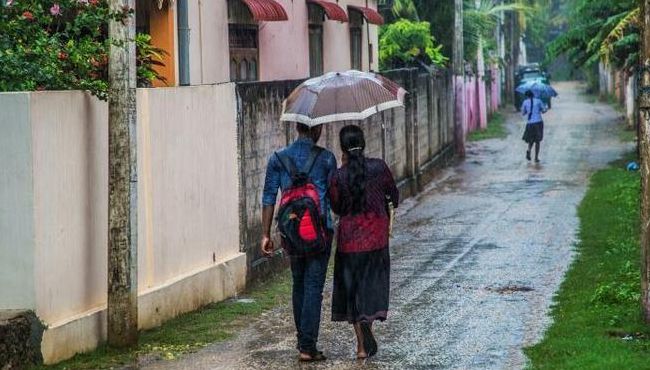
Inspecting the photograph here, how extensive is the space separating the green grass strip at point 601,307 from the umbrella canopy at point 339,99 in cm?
213

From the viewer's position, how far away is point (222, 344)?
10609mm

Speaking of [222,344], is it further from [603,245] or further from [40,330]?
Result: [603,245]

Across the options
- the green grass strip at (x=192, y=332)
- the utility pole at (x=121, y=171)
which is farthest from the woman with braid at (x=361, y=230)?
the utility pole at (x=121, y=171)

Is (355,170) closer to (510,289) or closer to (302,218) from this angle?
(302,218)

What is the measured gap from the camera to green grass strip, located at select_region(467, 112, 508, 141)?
3841 centimetres

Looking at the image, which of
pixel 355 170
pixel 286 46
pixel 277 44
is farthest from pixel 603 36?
pixel 355 170

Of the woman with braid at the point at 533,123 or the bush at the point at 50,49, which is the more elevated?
the bush at the point at 50,49

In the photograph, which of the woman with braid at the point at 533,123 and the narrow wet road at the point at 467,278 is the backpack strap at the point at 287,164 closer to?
the narrow wet road at the point at 467,278

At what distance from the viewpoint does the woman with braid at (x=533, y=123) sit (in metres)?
29.7

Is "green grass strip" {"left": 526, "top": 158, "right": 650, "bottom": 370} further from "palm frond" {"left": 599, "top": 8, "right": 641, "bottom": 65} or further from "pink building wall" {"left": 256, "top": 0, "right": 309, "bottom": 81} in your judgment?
"pink building wall" {"left": 256, "top": 0, "right": 309, "bottom": 81}

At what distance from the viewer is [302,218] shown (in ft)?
31.1

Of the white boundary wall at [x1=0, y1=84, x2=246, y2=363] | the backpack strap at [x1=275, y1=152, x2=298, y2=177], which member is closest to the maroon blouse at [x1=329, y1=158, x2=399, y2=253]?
the backpack strap at [x1=275, y1=152, x2=298, y2=177]

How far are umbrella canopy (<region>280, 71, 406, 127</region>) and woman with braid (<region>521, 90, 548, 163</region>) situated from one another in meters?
19.6

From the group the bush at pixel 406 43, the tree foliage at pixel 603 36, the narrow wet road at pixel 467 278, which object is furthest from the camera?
the bush at pixel 406 43
